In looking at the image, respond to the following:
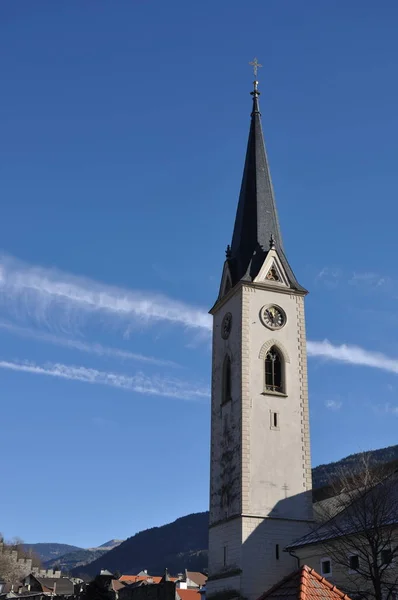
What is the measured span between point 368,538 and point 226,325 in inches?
791

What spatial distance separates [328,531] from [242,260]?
18.4 m

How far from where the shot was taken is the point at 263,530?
38.4 metres

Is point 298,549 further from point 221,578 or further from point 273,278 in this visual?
point 273,278

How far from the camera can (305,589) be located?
14.1 m

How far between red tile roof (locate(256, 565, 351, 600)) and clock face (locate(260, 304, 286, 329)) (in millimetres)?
29430

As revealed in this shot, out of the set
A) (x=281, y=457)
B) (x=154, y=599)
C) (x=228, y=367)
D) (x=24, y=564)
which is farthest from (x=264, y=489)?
(x=24, y=564)

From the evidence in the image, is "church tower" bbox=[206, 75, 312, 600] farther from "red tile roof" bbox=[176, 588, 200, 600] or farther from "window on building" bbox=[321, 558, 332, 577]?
"red tile roof" bbox=[176, 588, 200, 600]

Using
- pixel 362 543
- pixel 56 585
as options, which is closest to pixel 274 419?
pixel 362 543

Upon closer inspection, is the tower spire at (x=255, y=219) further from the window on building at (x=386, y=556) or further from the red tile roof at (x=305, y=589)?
the red tile roof at (x=305, y=589)

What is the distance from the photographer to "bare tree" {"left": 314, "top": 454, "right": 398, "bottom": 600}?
2808 centimetres

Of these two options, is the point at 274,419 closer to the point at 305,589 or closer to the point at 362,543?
the point at 362,543

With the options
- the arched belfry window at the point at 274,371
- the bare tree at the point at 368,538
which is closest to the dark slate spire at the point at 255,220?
the arched belfry window at the point at 274,371

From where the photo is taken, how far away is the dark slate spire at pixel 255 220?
46.3 meters

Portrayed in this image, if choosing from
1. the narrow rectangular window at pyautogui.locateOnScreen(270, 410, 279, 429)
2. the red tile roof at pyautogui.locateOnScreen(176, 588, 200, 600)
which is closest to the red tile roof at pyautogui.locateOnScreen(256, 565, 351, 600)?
the narrow rectangular window at pyautogui.locateOnScreen(270, 410, 279, 429)
